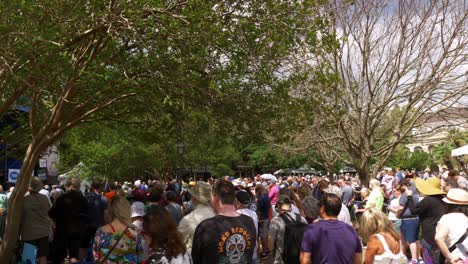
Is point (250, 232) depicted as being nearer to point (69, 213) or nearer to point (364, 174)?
point (69, 213)

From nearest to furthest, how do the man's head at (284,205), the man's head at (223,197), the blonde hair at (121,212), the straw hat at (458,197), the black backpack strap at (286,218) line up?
the man's head at (223,197) → the blonde hair at (121,212) → the straw hat at (458,197) → the black backpack strap at (286,218) → the man's head at (284,205)

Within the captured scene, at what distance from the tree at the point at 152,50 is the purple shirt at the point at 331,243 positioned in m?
2.92

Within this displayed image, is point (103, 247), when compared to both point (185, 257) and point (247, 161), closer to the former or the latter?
point (185, 257)

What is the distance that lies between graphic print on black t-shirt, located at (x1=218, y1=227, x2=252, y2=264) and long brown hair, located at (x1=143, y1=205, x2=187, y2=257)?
454mm

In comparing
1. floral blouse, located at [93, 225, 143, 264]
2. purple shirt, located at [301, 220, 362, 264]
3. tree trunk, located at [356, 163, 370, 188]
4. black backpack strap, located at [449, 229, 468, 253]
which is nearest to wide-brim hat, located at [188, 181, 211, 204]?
floral blouse, located at [93, 225, 143, 264]

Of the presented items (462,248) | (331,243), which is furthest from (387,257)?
(462,248)

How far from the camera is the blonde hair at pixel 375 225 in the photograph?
186 inches

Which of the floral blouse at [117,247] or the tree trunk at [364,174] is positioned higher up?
the tree trunk at [364,174]

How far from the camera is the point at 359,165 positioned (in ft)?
52.0

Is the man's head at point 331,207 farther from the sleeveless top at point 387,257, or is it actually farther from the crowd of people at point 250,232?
the sleeveless top at point 387,257

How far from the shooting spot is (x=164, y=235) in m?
3.77

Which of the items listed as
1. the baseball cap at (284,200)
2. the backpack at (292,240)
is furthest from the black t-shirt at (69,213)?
the backpack at (292,240)

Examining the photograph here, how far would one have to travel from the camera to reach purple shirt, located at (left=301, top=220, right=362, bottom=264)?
4.36 metres

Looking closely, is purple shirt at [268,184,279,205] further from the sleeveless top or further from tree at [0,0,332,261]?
the sleeveless top
